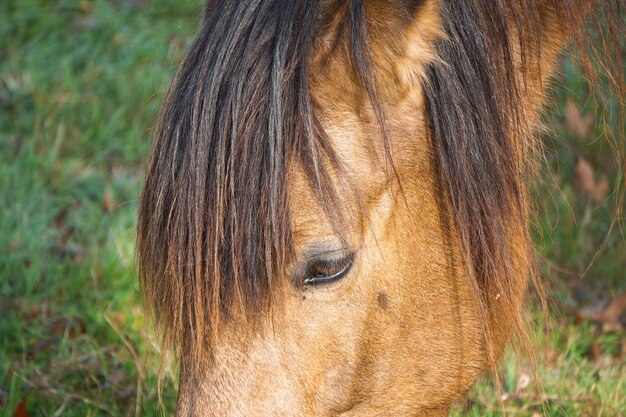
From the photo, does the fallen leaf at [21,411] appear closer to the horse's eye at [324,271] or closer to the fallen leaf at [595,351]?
the horse's eye at [324,271]

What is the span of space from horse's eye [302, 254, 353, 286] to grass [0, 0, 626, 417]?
0.77 meters

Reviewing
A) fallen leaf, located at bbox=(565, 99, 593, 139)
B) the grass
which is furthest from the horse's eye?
fallen leaf, located at bbox=(565, 99, 593, 139)

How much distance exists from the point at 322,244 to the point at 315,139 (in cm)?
22

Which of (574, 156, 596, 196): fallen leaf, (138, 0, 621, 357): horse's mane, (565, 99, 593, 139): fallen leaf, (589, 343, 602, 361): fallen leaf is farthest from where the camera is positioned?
(565, 99, 593, 139): fallen leaf

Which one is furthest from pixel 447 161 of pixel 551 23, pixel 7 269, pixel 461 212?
pixel 7 269

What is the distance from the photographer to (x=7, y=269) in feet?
12.0

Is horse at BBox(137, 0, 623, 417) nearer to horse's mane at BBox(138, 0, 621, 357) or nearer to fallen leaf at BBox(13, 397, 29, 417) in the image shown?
horse's mane at BBox(138, 0, 621, 357)

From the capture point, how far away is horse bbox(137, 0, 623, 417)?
1.77 metres

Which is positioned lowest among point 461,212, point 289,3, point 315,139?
point 461,212

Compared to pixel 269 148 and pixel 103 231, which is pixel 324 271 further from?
pixel 103 231

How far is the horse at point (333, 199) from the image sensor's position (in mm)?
1767

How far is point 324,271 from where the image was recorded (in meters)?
1.80

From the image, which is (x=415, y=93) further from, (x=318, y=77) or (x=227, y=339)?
(x=227, y=339)

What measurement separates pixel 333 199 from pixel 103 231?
237cm
